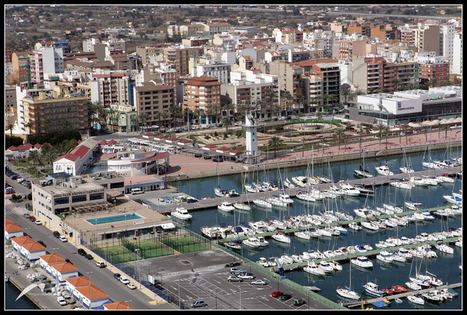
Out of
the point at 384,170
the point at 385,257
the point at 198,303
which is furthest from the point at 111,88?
the point at 198,303

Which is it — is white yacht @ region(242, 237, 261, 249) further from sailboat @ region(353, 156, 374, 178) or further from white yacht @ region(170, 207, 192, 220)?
sailboat @ region(353, 156, 374, 178)

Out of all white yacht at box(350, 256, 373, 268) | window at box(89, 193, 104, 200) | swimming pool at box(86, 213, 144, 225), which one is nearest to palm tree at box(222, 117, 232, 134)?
window at box(89, 193, 104, 200)

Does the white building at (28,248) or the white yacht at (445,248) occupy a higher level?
the white building at (28,248)

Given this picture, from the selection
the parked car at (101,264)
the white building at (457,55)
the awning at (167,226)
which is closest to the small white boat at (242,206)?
the awning at (167,226)

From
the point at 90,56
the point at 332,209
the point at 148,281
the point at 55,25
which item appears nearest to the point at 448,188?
the point at 332,209

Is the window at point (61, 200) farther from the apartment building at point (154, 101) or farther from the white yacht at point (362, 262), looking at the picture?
the apartment building at point (154, 101)

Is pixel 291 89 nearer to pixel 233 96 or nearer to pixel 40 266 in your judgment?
pixel 233 96
